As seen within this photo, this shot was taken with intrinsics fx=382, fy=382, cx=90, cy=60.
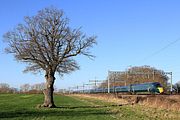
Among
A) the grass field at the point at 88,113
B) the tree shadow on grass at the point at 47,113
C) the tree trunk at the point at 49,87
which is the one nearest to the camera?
the grass field at the point at 88,113

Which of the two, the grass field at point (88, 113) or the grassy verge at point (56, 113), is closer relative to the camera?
the grass field at point (88, 113)

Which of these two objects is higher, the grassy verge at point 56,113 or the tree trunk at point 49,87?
the tree trunk at point 49,87

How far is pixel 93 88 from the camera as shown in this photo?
142m

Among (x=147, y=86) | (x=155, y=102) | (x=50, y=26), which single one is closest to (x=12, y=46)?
(x=50, y=26)

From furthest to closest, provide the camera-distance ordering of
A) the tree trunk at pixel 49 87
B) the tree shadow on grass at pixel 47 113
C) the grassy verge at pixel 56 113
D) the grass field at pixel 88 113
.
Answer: the tree trunk at pixel 49 87, the tree shadow on grass at pixel 47 113, the grassy verge at pixel 56 113, the grass field at pixel 88 113

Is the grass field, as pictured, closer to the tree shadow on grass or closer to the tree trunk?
the tree shadow on grass

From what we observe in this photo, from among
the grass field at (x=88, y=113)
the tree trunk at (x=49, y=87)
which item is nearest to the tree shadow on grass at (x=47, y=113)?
the grass field at (x=88, y=113)

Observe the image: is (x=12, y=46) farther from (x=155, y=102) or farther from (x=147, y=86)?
(x=147, y=86)

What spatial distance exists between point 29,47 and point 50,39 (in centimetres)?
272

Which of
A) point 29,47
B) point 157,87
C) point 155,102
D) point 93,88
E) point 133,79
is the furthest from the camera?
point 93,88

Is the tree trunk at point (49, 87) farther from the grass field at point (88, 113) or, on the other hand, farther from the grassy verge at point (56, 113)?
the grass field at point (88, 113)

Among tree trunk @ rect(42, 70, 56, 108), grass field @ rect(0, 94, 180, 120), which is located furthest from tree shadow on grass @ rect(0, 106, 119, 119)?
tree trunk @ rect(42, 70, 56, 108)

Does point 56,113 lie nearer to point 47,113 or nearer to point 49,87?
point 47,113

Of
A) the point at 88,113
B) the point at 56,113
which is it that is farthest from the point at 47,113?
the point at 88,113
